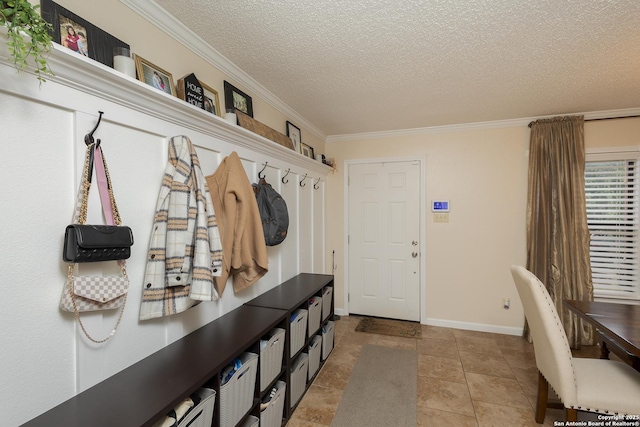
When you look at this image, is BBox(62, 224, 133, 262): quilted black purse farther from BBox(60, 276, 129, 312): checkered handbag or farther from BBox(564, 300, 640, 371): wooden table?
BBox(564, 300, 640, 371): wooden table

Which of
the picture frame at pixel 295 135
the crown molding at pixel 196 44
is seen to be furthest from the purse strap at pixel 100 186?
the picture frame at pixel 295 135

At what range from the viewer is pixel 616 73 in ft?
7.30

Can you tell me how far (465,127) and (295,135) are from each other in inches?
79.6

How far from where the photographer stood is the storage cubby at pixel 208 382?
1.01 m

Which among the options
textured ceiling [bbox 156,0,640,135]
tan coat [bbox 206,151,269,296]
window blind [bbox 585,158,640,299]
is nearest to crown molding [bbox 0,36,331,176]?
tan coat [bbox 206,151,269,296]

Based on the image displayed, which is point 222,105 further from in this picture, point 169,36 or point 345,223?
point 345,223

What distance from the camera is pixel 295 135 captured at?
311 centimetres

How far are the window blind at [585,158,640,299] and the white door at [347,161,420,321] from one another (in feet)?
5.87

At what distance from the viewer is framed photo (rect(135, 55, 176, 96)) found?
→ 141cm

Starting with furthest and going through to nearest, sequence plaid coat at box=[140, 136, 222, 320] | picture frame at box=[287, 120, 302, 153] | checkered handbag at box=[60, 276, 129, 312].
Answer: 1. picture frame at box=[287, 120, 302, 153]
2. plaid coat at box=[140, 136, 222, 320]
3. checkered handbag at box=[60, 276, 129, 312]

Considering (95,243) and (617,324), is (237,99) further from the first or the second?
(617,324)

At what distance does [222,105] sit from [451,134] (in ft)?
8.98

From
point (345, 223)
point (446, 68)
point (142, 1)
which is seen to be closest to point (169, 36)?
point (142, 1)

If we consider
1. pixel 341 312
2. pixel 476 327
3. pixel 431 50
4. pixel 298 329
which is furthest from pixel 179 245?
pixel 476 327
